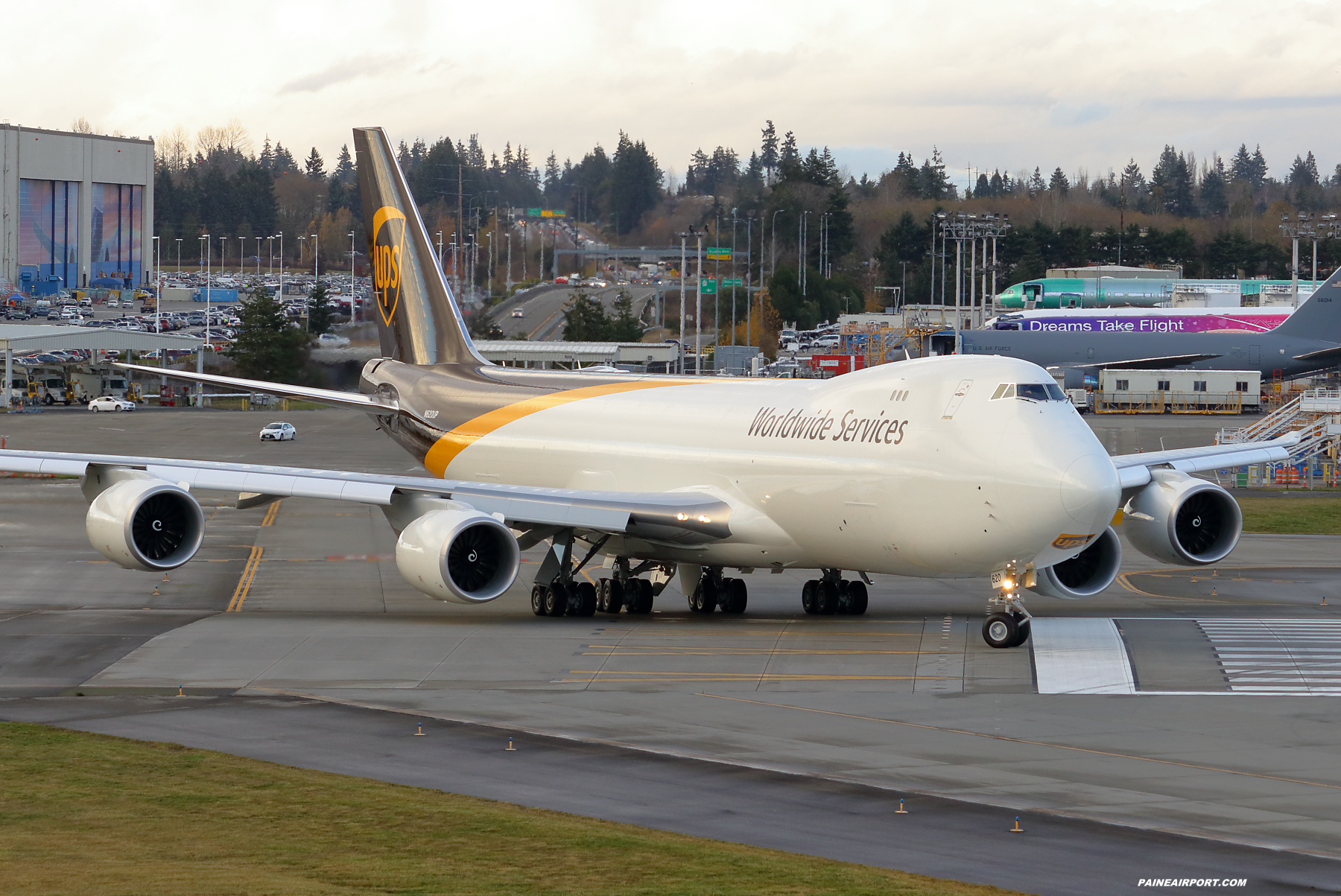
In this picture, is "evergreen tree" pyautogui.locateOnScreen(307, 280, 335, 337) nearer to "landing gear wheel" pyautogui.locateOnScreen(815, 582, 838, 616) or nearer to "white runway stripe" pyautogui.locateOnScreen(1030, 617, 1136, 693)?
"landing gear wheel" pyautogui.locateOnScreen(815, 582, 838, 616)

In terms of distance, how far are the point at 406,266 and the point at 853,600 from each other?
55.1 feet

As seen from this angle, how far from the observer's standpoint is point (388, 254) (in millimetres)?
43875

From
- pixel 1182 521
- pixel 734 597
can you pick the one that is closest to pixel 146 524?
pixel 734 597

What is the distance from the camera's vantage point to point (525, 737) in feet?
71.6

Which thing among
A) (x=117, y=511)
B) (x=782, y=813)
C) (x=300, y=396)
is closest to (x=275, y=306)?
(x=300, y=396)

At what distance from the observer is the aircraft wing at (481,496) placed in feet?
104

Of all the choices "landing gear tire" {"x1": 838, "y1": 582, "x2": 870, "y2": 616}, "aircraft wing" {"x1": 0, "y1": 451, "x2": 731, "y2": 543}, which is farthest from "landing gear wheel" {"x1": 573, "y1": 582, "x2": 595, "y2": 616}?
"landing gear tire" {"x1": 838, "y1": 582, "x2": 870, "y2": 616}

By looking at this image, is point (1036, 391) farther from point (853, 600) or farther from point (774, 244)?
point (774, 244)

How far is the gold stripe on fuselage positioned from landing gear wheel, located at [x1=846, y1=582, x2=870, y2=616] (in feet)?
19.3

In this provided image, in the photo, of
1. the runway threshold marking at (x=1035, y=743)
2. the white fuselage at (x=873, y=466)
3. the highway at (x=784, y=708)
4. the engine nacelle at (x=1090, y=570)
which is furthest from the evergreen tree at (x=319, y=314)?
the runway threshold marking at (x=1035, y=743)

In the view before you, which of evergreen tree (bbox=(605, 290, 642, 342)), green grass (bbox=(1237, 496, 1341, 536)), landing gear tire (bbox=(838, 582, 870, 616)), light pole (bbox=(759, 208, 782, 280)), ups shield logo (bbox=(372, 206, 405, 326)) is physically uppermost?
light pole (bbox=(759, 208, 782, 280))

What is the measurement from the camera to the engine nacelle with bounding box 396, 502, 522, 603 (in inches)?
1188

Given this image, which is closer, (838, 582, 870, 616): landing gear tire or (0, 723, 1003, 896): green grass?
(0, 723, 1003, 896): green grass

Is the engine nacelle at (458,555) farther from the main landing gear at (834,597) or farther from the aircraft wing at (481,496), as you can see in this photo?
the main landing gear at (834,597)
